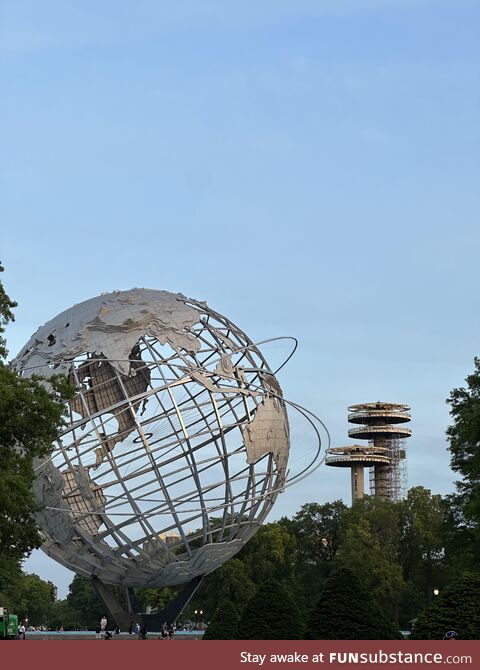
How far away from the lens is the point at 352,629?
20797 mm

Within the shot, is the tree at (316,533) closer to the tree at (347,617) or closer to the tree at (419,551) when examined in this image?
the tree at (419,551)

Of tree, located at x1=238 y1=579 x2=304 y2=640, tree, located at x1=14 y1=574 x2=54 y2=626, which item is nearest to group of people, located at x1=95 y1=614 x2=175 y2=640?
tree, located at x1=238 y1=579 x2=304 y2=640

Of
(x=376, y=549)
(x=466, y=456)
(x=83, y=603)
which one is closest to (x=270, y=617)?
(x=466, y=456)

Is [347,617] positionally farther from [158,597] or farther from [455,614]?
[158,597]

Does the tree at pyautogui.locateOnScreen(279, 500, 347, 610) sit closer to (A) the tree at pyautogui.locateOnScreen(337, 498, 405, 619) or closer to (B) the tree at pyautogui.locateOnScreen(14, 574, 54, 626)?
(A) the tree at pyautogui.locateOnScreen(337, 498, 405, 619)

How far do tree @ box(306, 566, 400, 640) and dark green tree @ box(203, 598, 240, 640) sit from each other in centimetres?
741

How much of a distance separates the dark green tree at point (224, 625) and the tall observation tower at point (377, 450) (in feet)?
218

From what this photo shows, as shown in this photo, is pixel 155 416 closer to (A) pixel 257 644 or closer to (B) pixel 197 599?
(A) pixel 257 644

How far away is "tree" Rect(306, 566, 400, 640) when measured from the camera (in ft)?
68.0

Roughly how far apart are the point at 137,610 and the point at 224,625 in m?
9.06

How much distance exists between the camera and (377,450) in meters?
97.3

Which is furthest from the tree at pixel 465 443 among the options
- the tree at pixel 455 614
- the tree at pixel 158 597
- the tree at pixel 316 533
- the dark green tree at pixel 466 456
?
the tree at pixel 158 597

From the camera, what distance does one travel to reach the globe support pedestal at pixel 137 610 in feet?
118

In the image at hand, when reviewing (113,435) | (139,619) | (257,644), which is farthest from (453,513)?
(257,644)
